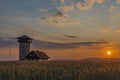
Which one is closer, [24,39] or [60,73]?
[60,73]

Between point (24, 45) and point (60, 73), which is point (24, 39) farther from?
point (60, 73)

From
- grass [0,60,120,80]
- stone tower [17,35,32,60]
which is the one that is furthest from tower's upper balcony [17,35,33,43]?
grass [0,60,120,80]

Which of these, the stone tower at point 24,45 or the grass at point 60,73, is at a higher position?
the stone tower at point 24,45

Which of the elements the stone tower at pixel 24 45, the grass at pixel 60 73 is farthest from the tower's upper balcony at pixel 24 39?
the grass at pixel 60 73

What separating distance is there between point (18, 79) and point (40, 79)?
0.76m

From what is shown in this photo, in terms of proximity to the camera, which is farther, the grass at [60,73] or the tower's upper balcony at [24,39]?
the tower's upper balcony at [24,39]

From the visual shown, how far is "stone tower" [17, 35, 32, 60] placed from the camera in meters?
72.8

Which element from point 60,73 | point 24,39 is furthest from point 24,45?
point 60,73

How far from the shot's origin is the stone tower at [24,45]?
72812 millimetres

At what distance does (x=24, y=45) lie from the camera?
245 feet

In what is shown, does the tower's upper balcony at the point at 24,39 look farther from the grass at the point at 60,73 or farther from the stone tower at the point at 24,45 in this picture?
the grass at the point at 60,73

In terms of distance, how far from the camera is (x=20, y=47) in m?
74.6

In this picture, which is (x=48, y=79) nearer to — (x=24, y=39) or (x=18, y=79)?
(x=18, y=79)

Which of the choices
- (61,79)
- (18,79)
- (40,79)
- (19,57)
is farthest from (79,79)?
(19,57)
